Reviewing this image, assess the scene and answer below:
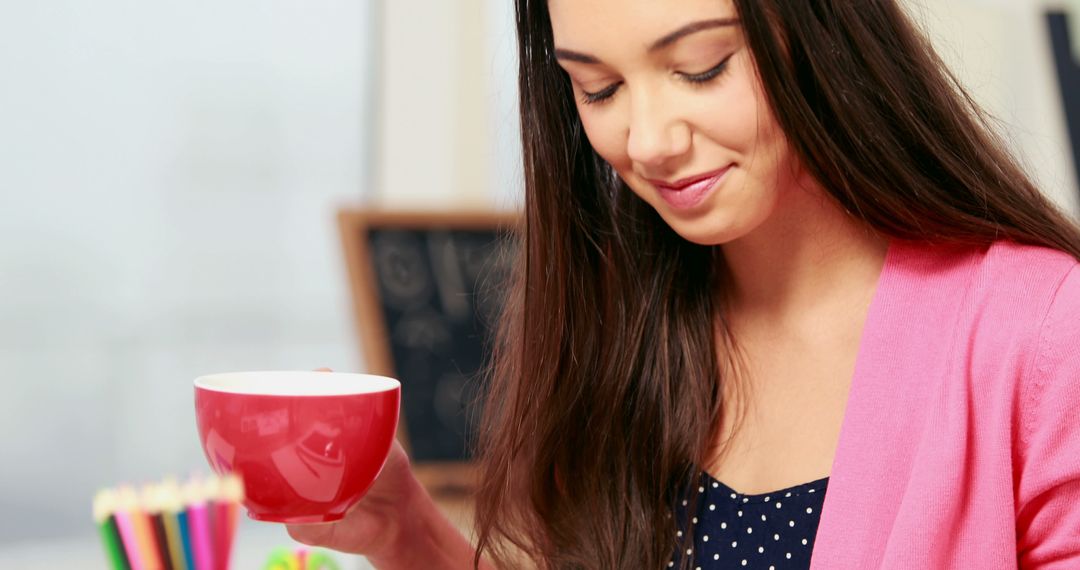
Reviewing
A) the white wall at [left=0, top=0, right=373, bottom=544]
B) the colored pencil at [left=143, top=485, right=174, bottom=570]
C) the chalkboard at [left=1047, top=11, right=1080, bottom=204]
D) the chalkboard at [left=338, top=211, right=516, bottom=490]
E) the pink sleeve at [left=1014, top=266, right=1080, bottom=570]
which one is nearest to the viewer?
the colored pencil at [left=143, top=485, right=174, bottom=570]

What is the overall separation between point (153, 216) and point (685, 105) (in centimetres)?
141

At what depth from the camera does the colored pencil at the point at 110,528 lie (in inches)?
17.7

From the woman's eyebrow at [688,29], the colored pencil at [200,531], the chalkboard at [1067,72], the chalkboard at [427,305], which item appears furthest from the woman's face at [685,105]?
the chalkboard at [1067,72]

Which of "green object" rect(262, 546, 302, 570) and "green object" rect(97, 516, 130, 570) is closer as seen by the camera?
"green object" rect(97, 516, 130, 570)

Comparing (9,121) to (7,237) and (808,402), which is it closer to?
(7,237)

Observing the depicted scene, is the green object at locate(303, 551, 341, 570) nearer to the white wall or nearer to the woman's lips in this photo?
the woman's lips

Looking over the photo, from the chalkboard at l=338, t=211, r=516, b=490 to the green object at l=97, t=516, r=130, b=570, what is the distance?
1535 millimetres

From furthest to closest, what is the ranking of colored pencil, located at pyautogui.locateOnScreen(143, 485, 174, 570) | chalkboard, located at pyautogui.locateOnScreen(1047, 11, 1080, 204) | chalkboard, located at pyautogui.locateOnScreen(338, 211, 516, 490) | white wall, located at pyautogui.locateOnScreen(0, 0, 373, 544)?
chalkboard, located at pyautogui.locateOnScreen(1047, 11, 1080, 204), chalkboard, located at pyautogui.locateOnScreen(338, 211, 516, 490), white wall, located at pyautogui.locateOnScreen(0, 0, 373, 544), colored pencil, located at pyautogui.locateOnScreen(143, 485, 174, 570)

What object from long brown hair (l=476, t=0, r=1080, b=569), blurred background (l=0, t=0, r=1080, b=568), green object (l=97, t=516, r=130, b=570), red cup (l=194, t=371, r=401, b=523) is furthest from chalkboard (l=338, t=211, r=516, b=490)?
green object (l=97, t=516, r=130, b=570)

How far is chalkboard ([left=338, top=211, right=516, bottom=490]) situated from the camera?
81.4 inches

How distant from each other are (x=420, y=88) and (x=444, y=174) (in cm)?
17

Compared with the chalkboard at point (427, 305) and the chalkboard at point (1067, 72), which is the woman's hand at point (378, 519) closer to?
the chalkboard at point (427, 305)

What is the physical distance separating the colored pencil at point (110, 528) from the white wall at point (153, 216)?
160cm

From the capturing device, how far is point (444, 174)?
7.73 ft
